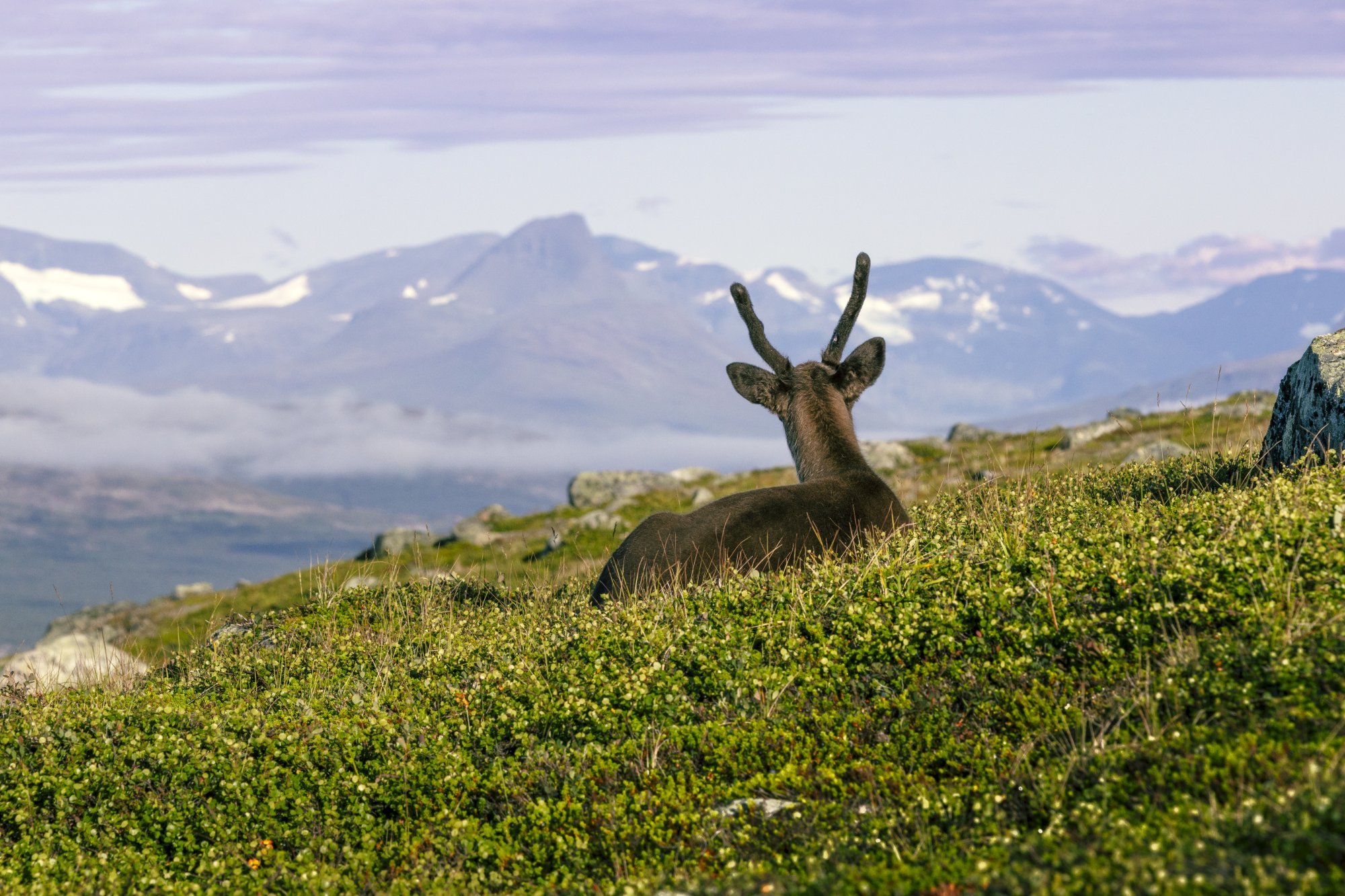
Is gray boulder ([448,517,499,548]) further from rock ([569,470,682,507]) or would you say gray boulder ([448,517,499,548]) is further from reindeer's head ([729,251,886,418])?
reindeer's head ([729,251,886,418])

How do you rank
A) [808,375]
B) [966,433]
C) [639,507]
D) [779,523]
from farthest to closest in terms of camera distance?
1. [966,433]
2. [639,507]
3. [808,375]
4. [779,523]

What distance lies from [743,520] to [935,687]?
13.7 ft

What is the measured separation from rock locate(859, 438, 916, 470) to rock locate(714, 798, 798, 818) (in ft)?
135

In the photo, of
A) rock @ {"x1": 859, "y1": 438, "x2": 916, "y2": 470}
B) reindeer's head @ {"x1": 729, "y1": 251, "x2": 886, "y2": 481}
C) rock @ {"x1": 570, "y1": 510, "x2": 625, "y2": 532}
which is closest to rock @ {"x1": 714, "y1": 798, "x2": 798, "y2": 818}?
reindeer's head @ {"x1": 729, "y1": 251, "x2": 886, "y2": 481}

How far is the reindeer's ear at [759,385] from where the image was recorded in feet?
48.7

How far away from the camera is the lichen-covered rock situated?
36.8ft

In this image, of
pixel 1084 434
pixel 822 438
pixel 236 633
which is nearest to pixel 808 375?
pixel 822 438

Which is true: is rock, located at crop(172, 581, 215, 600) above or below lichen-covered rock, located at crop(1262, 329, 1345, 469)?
below

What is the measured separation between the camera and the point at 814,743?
7551 millimetres

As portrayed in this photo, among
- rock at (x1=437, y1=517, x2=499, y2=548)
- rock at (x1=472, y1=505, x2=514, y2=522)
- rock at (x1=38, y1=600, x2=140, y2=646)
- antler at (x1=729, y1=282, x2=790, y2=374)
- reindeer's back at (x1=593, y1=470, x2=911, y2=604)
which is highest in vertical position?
antler at (x1=729, y1=282, x2=790, y2=374)

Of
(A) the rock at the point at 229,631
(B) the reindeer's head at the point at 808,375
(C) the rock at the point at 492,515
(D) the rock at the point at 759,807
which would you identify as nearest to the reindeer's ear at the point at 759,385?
(B) the reindeer's head at the point at 808,375

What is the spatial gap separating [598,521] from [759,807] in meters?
36.5

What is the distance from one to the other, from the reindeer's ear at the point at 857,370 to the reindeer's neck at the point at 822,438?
1.00ft

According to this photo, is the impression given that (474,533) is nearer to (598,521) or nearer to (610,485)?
(610,485)
